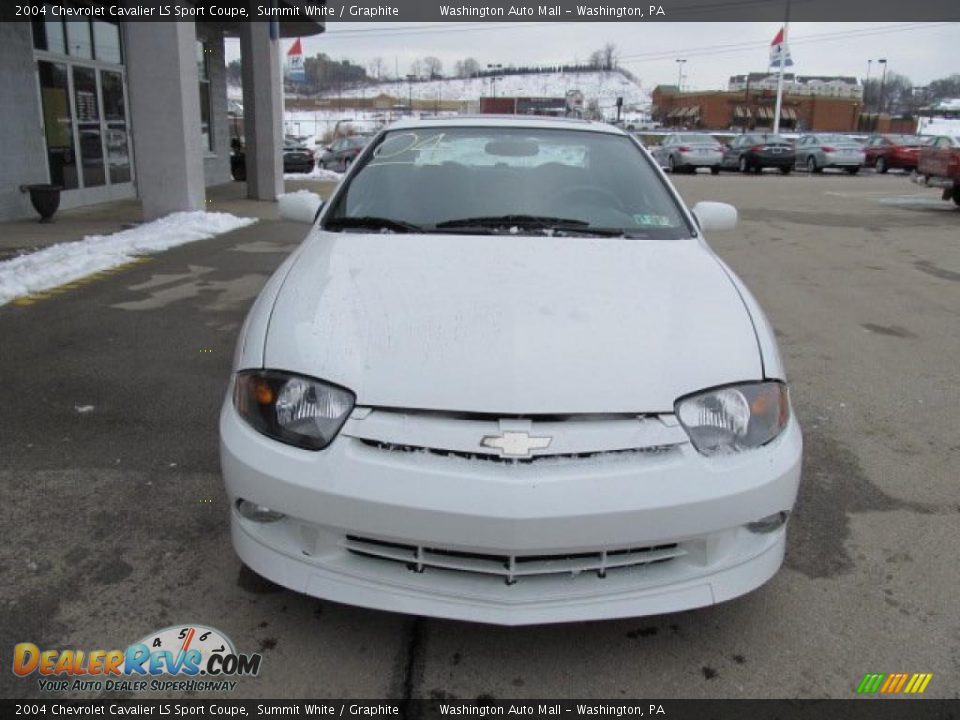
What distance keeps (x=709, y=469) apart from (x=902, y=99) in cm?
12549

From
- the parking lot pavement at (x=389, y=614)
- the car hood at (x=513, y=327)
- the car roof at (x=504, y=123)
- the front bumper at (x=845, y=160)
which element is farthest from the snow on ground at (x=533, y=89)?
the car hood at (x=513, y=327)

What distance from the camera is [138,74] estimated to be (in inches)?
459

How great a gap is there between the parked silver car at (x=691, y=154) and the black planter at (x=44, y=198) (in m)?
23.1

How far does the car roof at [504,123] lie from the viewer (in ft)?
14.0

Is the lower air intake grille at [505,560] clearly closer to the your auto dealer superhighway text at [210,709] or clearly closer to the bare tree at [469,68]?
the your auto dealer superhighway text at [210,709]

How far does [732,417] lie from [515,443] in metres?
0.69

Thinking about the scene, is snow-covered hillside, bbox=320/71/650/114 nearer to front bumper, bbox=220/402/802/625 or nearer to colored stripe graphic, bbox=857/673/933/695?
front bumper, bbox=220/402/802/625

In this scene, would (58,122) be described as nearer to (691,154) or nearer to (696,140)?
(691,154)

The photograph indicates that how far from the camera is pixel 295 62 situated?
29.2m

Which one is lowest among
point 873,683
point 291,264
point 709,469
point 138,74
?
point 873,683

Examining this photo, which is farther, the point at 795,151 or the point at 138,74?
the point at 795,151

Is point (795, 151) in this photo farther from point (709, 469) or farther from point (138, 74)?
point (709, 469)

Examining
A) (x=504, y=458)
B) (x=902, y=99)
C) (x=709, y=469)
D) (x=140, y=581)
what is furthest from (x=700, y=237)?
(x=902, y=99)

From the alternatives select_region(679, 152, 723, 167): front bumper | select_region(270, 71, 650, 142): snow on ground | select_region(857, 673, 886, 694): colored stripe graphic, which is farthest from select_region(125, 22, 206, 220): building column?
select_region(270, 71, 650, 142): snow on ground
